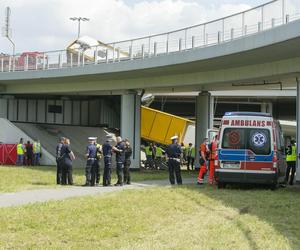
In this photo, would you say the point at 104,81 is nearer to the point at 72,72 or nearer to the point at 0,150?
the point at 72,72

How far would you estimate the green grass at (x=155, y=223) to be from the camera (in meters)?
8.47

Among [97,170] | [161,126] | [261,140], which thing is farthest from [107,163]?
[161,126]

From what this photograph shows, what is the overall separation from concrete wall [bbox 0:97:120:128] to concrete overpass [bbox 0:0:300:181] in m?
3.03

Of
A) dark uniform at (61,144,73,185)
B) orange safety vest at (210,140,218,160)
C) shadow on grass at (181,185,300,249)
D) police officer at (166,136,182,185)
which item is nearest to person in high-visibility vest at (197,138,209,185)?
orange safety vest at (210,140,218,160)

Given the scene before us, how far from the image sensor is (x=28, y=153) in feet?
118

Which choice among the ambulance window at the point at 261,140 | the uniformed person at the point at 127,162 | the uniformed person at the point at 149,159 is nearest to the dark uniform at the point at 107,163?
the uniformed person at the point at 127,162

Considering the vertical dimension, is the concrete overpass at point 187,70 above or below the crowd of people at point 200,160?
above

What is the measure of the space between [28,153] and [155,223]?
87.6 feet

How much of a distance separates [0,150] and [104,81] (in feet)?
28.8

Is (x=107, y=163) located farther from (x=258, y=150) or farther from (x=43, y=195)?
(x=258, y=150)

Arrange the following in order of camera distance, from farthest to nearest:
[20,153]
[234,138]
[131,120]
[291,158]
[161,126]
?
[161,126] < [20,153] < [131,120] < [291,158] < [234,138]

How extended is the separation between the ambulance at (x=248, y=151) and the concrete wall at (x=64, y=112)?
2773 centimetres

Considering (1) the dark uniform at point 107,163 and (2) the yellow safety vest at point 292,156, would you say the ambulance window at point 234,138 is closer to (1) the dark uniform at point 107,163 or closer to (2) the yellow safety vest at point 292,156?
(1) the dark uniform at point 107,163

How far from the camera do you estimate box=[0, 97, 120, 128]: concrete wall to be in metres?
43.8
